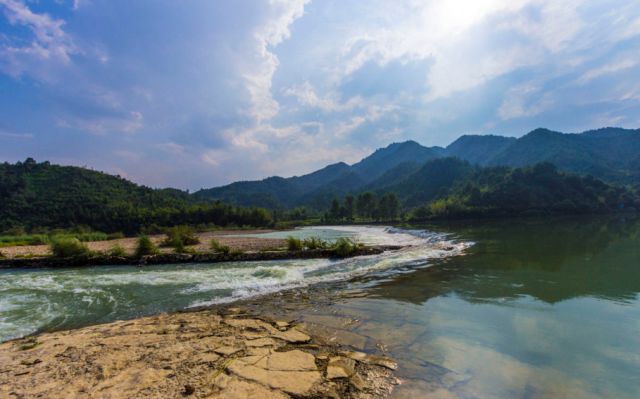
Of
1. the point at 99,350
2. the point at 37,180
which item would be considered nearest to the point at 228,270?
the point at 99,350

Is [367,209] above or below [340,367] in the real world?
above

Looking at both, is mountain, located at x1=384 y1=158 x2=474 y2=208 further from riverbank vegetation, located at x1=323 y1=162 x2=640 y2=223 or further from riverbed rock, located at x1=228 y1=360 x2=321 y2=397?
riverbed rock, located at x1=228 y1=360 x2=321 y2=397

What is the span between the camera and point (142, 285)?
14.7 meters

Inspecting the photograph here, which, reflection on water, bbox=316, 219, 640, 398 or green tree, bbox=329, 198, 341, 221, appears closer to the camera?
reflection on water, bbox=316, 219, 640, 398

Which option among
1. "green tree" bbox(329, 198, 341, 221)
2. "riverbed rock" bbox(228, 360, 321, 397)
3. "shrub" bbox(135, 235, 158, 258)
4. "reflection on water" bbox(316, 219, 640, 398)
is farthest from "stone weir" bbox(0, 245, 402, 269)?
"green tree" bbox(329, 198, 341, 221)

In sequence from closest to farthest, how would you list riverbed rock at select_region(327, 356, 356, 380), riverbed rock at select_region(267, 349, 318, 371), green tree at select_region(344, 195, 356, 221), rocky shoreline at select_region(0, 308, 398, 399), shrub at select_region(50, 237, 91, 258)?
rocky shoreline at select_region(0, 308, 398, 399) → riverbed rock at select_region(327, 356, 356, 380) → riverbed rock at select_region(267, 349, 318, 371) → shrub at select_region(50, 237, 91, 258) → green tree at select_region(344, 195, 356, 221)

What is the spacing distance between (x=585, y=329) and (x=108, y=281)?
20.0 m

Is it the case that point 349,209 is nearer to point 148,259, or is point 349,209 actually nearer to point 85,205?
point 85,205

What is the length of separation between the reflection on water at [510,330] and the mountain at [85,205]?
246ft

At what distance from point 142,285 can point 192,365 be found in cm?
1099

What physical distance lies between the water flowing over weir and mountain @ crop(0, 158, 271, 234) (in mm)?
60028

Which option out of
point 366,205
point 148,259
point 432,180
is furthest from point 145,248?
point 432,180

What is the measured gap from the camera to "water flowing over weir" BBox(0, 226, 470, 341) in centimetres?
1059

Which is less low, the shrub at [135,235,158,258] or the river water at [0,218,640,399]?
the shrub at [135,235,158,258]
